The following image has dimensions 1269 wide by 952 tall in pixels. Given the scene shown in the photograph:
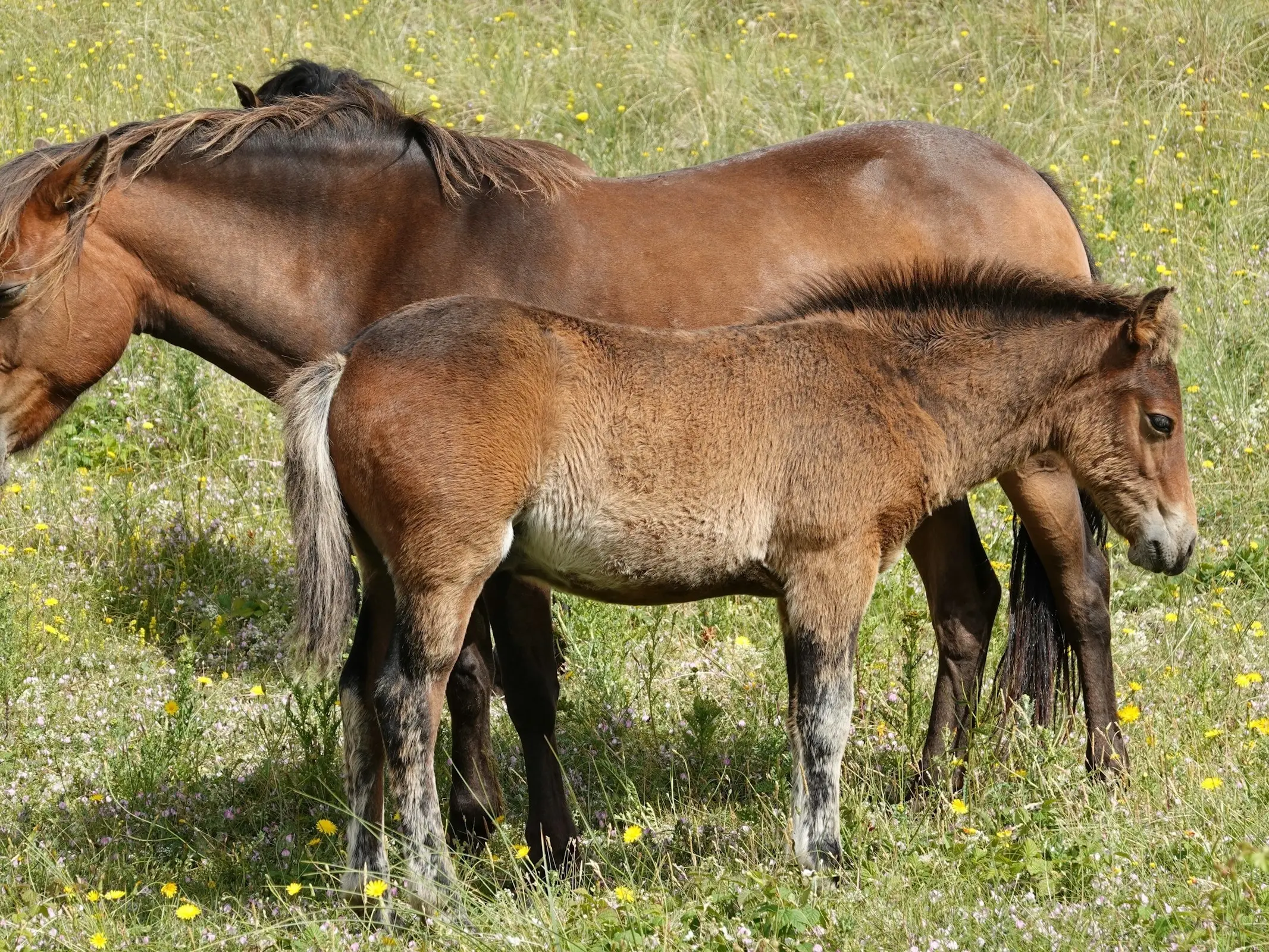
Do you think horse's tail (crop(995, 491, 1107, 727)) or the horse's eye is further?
horse's tail (crop(995, 491, 1107, 727))

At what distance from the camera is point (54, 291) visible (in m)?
4.26

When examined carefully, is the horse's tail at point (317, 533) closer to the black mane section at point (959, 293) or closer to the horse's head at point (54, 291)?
the horse's head at point (54, 291)

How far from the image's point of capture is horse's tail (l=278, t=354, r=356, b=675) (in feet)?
11.2

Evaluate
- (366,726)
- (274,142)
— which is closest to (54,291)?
(274,142)

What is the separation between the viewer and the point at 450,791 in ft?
14.5

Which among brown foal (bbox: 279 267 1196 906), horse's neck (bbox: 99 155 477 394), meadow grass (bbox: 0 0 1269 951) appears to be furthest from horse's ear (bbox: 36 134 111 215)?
brown foal (bbox: 279 267 1196 906)

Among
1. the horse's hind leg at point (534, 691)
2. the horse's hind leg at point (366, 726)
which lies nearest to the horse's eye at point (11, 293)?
the horse's hind leg at point (366, 726)

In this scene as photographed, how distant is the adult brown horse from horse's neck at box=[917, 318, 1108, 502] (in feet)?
2.24

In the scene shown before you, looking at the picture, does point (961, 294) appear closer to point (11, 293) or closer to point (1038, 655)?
point (1038, 655)

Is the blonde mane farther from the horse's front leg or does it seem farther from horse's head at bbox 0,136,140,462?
the horse's front leg

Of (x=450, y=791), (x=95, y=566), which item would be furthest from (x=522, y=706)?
(x=95, y=566)

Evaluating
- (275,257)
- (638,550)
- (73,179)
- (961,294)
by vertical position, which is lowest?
(638,550)

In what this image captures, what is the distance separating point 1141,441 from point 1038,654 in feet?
3.79

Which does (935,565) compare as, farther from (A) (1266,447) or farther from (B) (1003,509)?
(A) (1266,447)
